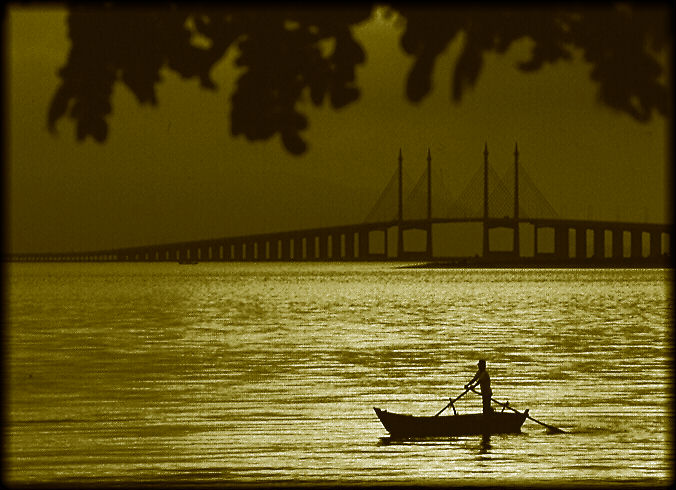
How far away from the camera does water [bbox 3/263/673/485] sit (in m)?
21.2

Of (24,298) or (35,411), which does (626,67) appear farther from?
(24,298)

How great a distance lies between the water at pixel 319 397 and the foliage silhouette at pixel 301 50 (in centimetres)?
1627

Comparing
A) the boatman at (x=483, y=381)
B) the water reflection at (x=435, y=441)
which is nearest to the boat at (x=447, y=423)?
the water reflection at (x=435, y=441)

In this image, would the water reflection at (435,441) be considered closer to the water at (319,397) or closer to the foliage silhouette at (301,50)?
the water at (319,397)

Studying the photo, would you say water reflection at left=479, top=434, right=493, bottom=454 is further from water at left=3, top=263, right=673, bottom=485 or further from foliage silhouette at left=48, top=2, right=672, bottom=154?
foliage silhouette at left=48, top=2, right=672, bottom=154

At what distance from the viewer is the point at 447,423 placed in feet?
74.5

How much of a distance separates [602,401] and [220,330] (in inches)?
1136

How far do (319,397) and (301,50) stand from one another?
27.4 meters

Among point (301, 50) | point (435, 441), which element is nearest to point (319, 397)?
point (435, 441)

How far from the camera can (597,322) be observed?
212 ft

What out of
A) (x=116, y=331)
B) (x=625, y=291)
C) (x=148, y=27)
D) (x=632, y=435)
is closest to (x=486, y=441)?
(x=632, y=435)

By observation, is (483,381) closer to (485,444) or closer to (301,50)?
(485,444)

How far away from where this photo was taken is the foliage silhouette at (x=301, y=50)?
3.10 metres

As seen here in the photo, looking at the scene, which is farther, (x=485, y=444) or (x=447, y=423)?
(x=485, y=444)
